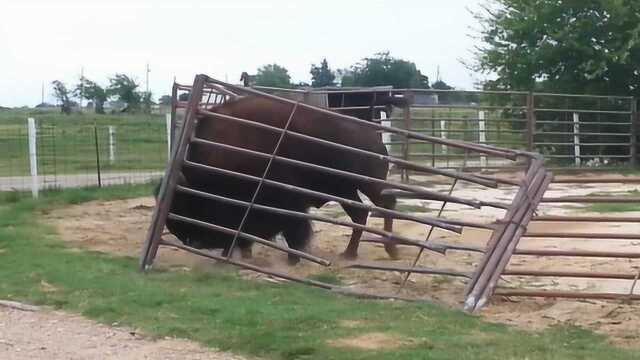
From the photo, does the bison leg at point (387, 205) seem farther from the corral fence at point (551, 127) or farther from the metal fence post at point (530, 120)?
the metal fence post at point (530, 120)

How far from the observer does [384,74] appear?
31828 mm

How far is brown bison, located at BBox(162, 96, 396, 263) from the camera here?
819 centimetres

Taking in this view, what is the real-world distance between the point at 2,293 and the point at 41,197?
6.94m

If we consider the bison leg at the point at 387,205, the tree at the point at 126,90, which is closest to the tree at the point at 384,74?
the tree at the point at 126,90

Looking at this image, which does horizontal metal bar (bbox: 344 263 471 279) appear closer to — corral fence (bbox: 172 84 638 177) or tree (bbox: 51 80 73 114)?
corral fence (bbox: 172 84 638 177)

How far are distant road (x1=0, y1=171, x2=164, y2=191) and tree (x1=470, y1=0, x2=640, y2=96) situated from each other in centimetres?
892

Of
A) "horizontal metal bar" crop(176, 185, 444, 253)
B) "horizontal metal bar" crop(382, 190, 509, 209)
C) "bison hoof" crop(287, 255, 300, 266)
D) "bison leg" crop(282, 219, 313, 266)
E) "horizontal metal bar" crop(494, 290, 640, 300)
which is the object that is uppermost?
"horizontal metal bar" crop(382, 190, 509, 209)

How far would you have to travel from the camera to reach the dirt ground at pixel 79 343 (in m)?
5.43

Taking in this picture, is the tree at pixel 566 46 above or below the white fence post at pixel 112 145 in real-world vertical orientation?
above

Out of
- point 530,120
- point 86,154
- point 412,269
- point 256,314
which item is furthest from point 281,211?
point 86,154

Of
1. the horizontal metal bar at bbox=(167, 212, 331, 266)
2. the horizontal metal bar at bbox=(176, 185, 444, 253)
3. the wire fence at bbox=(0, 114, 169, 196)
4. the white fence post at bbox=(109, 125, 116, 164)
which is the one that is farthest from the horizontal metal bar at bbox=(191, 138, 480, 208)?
the white fence post at bbox=(109, 125, 116, 164)

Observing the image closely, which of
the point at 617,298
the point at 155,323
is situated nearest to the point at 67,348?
the point at 155,323

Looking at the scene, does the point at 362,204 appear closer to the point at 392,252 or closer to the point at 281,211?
the point at 281,211

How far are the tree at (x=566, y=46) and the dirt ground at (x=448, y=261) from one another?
948 cm
